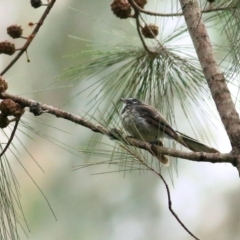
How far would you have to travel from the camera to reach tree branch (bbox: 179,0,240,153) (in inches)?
57.1

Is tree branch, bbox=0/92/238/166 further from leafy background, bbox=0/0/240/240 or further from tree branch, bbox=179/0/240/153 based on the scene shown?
leafy background, bbox=0/0/240/240

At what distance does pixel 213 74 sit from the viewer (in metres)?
Result: 1.55

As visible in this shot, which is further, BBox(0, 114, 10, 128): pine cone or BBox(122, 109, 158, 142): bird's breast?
BBox(122, 109, 158, 142): bird's breast

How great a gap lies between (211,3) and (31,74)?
2.59 meters

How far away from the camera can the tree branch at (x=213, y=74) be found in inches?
57.1

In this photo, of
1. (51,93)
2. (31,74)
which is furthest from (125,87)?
(31,74)

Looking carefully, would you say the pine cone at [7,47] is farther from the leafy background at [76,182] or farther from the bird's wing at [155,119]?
the leafy background at [76,182]

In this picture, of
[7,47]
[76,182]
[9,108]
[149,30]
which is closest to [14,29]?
[7,47]

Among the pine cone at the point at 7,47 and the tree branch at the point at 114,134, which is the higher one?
the pine cone at the point at 7,47

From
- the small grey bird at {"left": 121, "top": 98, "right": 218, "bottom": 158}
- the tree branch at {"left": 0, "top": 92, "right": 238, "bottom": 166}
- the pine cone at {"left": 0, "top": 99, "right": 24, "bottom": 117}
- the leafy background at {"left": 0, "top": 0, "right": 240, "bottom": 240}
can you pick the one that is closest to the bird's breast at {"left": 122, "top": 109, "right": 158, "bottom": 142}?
the small grey bird at {"left": 121, "top": 98, "right": 218, "bottom": 158}

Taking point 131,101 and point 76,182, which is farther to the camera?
point 76,182

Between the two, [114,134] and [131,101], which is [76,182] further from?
[114,134]

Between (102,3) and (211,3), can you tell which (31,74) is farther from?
(211,3)

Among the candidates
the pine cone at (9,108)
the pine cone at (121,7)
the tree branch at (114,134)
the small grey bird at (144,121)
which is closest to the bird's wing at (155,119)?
the small grey bird at (144,121)
